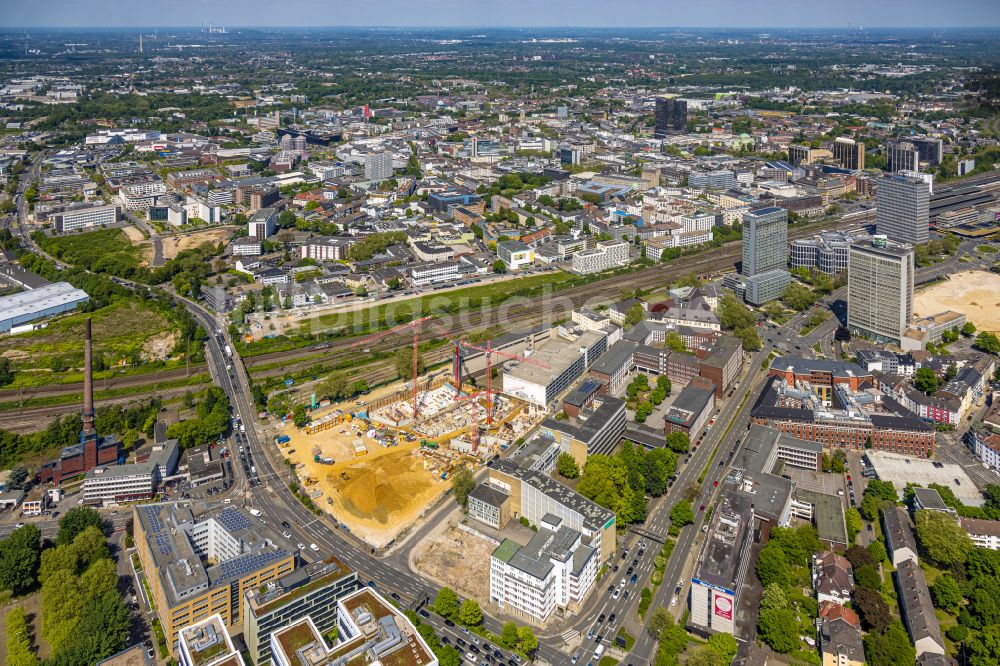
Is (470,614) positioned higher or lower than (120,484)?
lower

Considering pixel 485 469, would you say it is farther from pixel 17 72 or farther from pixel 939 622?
pixel 17 72

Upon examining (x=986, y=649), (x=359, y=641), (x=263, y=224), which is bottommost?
(x=986, y=649)

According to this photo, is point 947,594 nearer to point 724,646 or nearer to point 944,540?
point 944,540

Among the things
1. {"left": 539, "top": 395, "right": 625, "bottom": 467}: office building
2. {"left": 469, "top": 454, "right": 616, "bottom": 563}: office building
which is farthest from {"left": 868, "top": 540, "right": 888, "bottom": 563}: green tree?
{"left": 539, "top": 395, "right": 625, "bottom": 467}: office building

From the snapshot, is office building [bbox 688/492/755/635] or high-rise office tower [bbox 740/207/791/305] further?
high-rise office tower [bbox 740/207/791/305]

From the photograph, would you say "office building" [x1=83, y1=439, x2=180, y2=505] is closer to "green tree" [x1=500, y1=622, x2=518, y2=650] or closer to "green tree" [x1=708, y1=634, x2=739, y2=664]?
"green tree" [x1=500, y1=622, x2=518, y2=650]

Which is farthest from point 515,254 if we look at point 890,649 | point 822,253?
point 890,649

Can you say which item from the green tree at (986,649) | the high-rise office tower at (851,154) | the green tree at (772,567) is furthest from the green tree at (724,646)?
the high-rise office tower at (851,154)

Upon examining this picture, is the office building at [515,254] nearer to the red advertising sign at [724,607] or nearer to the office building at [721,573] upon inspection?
the office building at [721,573]
